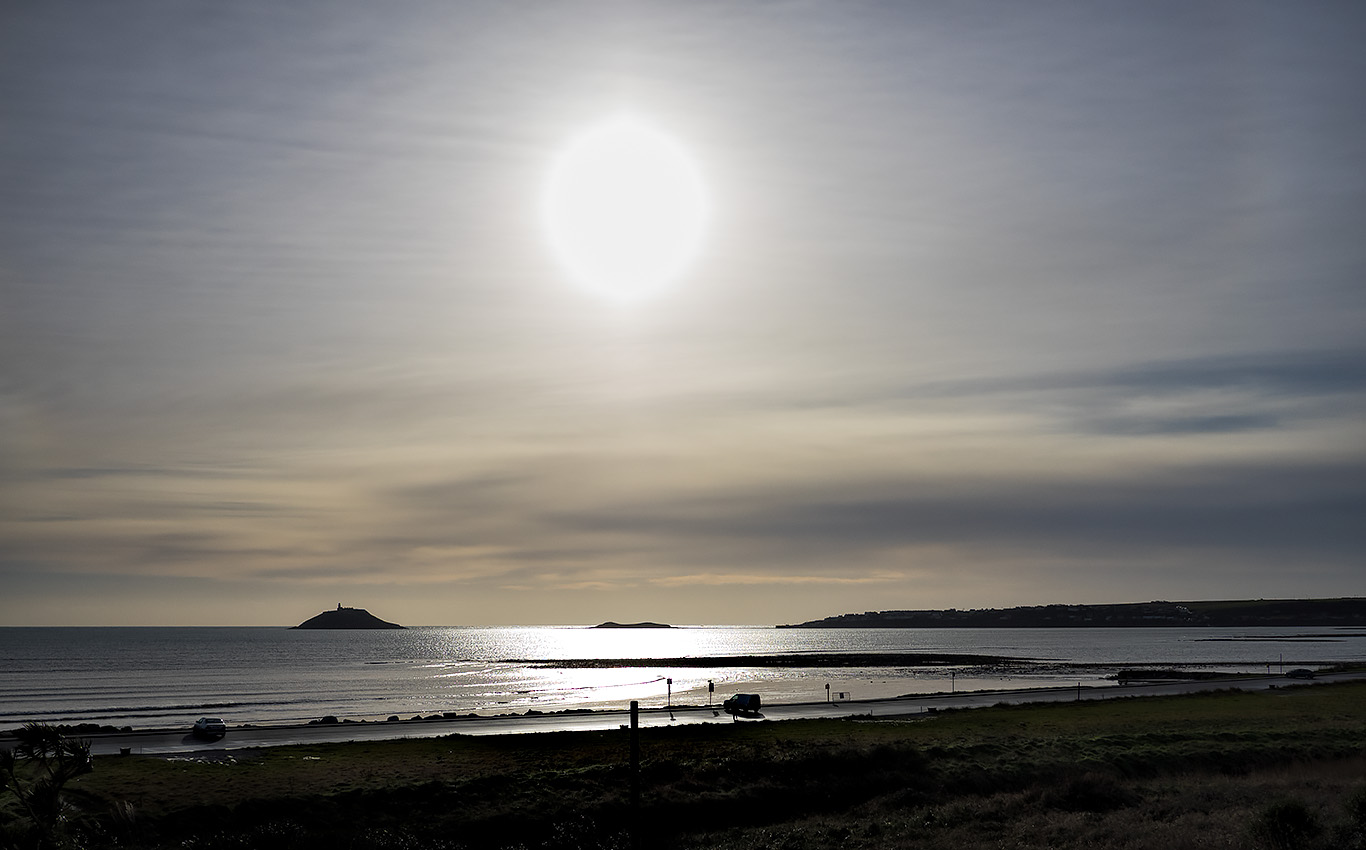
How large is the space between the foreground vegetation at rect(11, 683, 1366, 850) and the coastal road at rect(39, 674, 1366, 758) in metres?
6.18

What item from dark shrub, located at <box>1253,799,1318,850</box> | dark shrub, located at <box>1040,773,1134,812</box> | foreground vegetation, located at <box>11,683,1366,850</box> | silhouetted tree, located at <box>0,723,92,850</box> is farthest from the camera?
dark shrub, located at <box>1040,773,1134,812</box>

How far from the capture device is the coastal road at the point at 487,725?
4931 cm

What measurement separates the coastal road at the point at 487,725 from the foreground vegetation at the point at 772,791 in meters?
6.18

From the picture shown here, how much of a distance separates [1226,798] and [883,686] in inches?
3106

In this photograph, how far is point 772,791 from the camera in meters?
38.1

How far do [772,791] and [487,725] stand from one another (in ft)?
94.5

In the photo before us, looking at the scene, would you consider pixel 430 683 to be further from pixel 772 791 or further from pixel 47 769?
pixel 47 769

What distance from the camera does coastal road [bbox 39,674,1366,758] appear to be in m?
49.3

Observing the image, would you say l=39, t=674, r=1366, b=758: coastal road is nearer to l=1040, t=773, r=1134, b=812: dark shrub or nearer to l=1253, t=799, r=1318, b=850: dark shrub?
l=1040, t=773, r=1134, b=812: dark shrub

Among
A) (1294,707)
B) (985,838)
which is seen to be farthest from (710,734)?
(1294,707)

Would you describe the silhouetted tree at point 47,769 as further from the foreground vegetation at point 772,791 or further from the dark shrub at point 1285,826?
the dark shrub at point 1285,826

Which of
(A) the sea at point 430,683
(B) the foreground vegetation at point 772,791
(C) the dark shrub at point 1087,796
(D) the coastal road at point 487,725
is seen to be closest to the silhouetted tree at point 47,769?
(B) the foreground vegetation at point 772,791

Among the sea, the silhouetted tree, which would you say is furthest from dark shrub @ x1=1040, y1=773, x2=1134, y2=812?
the sea

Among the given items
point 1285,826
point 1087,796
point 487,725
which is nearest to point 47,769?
point 1285,826
